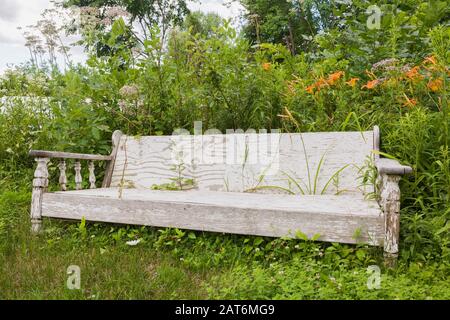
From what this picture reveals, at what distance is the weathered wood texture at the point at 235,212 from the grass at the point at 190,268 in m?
0.15

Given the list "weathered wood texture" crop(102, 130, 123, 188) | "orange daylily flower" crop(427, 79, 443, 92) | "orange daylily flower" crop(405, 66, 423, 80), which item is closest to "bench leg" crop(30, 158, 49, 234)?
"weathered wood texture" crop(102, 130, 123, 188)

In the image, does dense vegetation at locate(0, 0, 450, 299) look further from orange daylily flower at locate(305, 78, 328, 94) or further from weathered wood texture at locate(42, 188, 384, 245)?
weathered wood texture at locate(42, 188, 384, 245)

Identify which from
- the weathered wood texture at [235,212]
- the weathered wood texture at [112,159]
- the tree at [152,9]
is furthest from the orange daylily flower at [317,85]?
the tree at [152,9]

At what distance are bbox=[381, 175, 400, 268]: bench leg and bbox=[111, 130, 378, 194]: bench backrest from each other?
2.33 ft

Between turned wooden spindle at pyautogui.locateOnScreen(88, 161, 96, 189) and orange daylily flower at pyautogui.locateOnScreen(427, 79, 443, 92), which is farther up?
orange daylily flower at pyautogui.locateOnScreen(427, 79, 443, 92)

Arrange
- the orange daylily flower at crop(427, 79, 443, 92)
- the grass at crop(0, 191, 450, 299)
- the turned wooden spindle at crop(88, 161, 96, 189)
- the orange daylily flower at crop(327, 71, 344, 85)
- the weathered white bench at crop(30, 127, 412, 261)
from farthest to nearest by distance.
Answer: the turned wooden spindle at crop(88, 161, 96, 189) → the orange daylily flower at crop(327, 71, 344, 85) → the orange daylily flower at crop(427, 79, 443, 92) → the weathered white bench at crop(30, 127, 412, 261) → the grass at crop(0, 191, 450, 299)

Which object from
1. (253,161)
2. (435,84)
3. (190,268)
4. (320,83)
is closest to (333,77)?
(320,83)

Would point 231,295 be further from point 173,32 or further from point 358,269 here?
point 173,32

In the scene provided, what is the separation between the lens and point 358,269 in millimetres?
2568

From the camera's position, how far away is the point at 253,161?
392cm

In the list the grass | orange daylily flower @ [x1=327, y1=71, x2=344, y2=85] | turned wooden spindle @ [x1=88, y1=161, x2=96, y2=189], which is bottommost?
the grass

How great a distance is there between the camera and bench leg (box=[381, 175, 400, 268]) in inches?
101

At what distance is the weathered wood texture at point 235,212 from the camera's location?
2.67 metres

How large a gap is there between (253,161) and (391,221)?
1.60m
